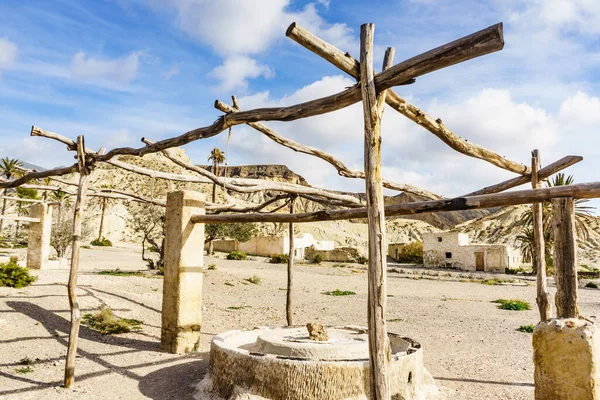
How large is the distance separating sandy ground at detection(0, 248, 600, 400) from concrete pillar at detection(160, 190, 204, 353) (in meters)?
0.37

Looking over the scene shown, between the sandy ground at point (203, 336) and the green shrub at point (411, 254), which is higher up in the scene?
the green shrub at point (411, 254)

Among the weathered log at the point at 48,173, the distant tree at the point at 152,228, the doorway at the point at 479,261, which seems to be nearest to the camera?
the weathered log at the point at 48,173

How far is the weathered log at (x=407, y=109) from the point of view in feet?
12.8

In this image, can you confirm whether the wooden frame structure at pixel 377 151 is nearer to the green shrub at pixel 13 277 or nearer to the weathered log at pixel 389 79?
the weathered log at pixel 389 79

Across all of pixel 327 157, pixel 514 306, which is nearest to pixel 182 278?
pixel 327 157

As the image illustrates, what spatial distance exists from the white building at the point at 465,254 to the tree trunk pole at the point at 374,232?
31.4 meters

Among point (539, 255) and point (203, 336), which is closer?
point (539, 255)

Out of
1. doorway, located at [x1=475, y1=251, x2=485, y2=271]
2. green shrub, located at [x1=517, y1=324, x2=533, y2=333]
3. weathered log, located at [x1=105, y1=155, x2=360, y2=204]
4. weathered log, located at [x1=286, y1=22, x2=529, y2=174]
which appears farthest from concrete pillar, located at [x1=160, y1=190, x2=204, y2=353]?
doorway, located at [x1=475, y1=251, x2=485, y2=271]

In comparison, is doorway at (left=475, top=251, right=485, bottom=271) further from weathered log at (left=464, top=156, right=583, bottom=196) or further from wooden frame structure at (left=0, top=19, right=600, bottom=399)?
wooden frame structure at (left=0, top=19, right=600, bottom=399)

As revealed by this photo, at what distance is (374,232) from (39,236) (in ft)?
56.2

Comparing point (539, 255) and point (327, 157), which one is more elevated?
point (327, 157)

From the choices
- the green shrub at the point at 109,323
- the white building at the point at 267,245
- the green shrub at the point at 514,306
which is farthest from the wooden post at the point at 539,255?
the white building at the point at 267,245

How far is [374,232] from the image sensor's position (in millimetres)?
3930

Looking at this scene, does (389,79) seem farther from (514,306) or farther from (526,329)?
(514,306)
